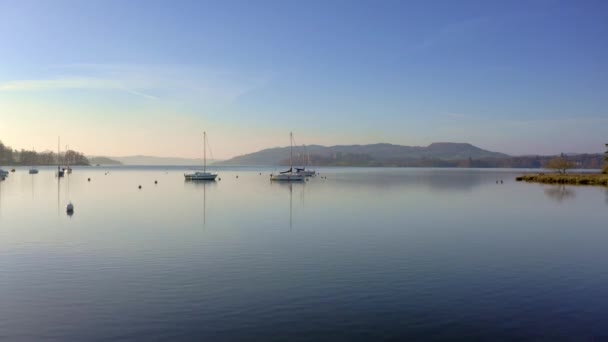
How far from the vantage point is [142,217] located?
38.3 m

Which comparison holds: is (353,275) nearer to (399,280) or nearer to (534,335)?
(399,280)

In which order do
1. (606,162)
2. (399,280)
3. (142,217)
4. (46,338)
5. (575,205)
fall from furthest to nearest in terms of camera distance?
(606,162), (575,205), (142,217), (399,280), (46,338)

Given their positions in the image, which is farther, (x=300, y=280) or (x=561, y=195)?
(x=561, y=195)

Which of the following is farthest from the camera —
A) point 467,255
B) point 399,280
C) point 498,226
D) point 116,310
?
point 498,226

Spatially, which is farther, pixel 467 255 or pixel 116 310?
pixel 467 255

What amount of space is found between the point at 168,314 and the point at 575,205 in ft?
174

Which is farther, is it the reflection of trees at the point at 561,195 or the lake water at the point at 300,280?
the reflection of trees at the point at 561,195

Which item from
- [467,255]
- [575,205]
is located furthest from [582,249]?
[575,205]

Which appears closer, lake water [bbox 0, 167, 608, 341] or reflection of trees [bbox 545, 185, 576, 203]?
lake water [bbox 0, 167, 608, 341]

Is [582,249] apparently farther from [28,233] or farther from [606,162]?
[606,162]

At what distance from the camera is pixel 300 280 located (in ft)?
57.2

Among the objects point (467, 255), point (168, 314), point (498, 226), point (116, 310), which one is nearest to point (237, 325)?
point (168, 314)

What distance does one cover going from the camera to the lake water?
12.4m

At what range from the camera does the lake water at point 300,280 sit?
12.4 meters
